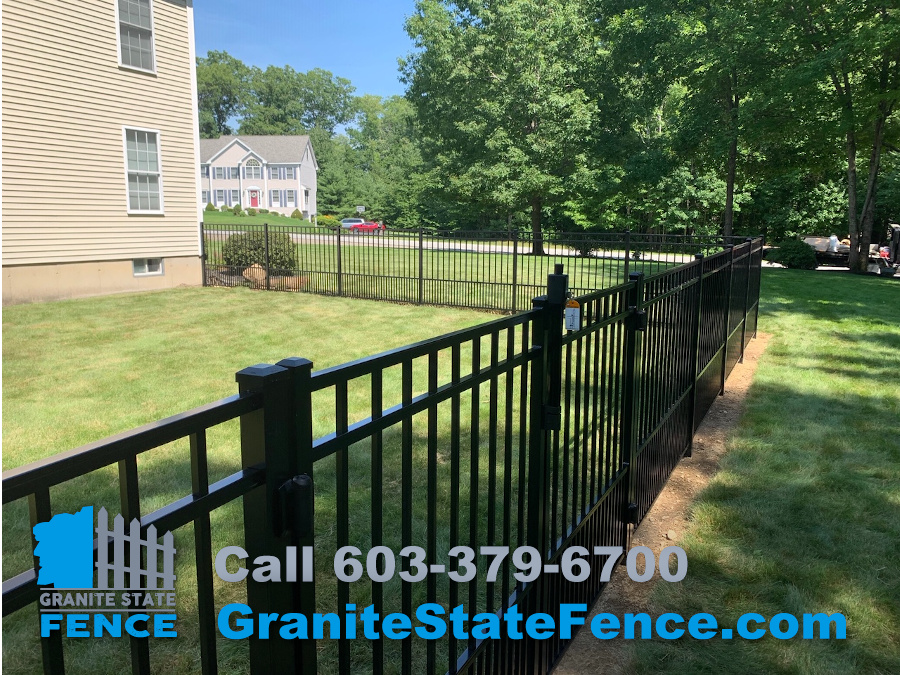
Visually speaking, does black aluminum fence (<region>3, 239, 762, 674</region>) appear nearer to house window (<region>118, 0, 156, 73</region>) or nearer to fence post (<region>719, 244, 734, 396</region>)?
fence post (<region>719, 244, 734, 396</region>)

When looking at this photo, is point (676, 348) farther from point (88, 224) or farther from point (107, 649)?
point (88, 224)

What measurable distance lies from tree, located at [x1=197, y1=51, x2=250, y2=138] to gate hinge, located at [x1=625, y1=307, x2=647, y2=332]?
104m

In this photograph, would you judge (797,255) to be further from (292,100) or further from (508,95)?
(292,100)

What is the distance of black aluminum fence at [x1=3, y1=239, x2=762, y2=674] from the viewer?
1.26 meters

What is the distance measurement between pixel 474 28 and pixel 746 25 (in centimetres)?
1240

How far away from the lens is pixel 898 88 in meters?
22.1

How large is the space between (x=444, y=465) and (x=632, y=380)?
6.45ft

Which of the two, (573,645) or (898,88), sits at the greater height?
(898,88)

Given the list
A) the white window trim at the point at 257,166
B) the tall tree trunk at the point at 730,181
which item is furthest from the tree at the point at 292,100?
the tall tree trunk at the point at 730,181

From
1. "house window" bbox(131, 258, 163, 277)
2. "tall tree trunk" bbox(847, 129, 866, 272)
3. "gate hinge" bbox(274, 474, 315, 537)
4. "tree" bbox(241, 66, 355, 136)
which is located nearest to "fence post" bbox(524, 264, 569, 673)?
"gate hinge" bbox(274, 474, 315, 537)

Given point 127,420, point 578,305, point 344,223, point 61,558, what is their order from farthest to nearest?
point 344,223, point 127,420, point 578,305, point 61,558

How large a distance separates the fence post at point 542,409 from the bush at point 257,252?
16.4 m

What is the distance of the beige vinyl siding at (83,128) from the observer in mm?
→ 13731

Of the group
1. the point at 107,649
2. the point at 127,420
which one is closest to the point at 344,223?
the point at 127,420
